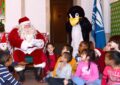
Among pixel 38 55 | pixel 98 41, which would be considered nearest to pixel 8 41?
pixel 38 55

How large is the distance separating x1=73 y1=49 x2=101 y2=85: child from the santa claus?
140cm

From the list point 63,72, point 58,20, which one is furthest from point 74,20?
point 58,20

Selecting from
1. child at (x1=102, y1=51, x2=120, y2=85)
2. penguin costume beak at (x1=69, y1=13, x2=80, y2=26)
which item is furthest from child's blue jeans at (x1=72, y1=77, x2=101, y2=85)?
penguin costume beak at (x1=69, y1=13, x2=80, y2=26)

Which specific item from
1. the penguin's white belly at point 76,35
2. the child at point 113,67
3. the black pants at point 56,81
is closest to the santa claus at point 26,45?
the penguin's white belly at point 76,35

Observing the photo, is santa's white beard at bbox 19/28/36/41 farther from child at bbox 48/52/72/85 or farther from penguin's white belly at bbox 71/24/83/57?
child at bbox 48/52/72/85

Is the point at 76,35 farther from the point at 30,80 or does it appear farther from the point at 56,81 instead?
the point at 56,81

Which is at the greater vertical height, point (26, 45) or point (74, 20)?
point (74, 20)

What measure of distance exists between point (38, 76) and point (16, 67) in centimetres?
41

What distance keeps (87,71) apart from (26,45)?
165 centimetres

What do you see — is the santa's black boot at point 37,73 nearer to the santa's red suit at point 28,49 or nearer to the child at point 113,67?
the santa's red suit at point 28,49

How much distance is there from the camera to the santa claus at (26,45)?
5207 millimetres

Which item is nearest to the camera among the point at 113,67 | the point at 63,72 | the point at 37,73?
the point at 113,67

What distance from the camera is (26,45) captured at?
526cm

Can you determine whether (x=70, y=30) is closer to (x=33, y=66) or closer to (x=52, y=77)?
(x=33, y=66)
